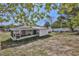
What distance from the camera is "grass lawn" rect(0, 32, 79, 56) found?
2.29 meters

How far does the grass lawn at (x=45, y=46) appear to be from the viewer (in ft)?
7.52

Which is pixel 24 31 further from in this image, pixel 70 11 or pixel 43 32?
pixel 70 11

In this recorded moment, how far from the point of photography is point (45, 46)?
91.1 inches

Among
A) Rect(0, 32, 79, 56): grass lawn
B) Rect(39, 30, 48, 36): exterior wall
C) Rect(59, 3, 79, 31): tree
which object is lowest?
Rect(0, 32, 79, 56): grass lawn

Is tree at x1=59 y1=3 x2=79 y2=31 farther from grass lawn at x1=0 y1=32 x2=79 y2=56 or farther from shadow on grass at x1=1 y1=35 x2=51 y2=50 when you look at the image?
shadow on grass at x1=1 y1=35 x2=51 y2=50

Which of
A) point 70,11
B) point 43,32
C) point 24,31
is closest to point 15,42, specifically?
point 24,31

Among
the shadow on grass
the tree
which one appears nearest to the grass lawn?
the shadow on grass

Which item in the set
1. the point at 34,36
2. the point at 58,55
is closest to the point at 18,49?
the point at 34,36

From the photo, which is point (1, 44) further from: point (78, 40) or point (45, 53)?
point (78, 40)

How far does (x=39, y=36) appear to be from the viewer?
2361mm

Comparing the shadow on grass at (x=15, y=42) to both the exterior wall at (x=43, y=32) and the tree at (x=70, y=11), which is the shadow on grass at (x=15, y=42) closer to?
the exterior wall at (x=43, y=32)

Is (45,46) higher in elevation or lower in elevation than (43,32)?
lower

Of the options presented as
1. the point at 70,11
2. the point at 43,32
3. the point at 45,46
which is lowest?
the point at 45,46

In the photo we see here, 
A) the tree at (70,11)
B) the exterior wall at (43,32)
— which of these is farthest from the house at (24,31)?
the tree at (70,11)
